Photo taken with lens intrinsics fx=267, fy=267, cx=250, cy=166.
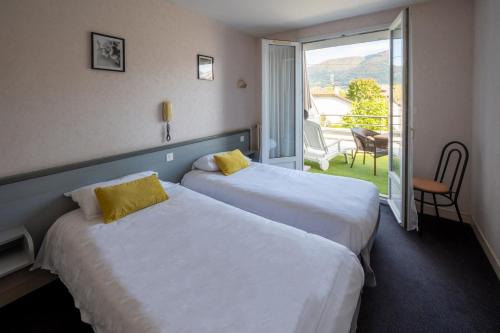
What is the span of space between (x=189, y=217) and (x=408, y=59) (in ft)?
8.57

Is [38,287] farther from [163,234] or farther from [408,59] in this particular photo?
[408,59]

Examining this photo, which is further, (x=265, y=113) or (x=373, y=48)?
(x=373, y=48)

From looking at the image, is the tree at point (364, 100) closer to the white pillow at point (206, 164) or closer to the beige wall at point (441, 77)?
the beige wall at point (441, 77)

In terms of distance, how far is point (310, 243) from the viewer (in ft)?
5.38

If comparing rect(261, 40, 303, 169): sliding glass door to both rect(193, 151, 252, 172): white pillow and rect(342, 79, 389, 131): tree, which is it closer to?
rect(193, 151, 252, 172): white pillow

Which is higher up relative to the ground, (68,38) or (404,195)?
(68,38)

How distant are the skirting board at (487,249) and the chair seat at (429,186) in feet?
1.64

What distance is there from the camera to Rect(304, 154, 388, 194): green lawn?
4922 mm

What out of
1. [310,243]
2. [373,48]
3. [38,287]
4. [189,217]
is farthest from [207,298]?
[373,48]

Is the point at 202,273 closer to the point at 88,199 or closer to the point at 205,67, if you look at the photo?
the point at 88,199

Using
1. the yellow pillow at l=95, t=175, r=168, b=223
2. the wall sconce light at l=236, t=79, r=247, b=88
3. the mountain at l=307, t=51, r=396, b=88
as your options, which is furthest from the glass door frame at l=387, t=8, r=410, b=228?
the mountain at l=307, t=51, r=396, b=88

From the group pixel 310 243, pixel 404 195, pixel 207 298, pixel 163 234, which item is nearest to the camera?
pixel 207 298

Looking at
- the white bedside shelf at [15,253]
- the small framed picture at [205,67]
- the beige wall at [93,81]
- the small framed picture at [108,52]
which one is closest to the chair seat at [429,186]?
the beige wall at [93,81]

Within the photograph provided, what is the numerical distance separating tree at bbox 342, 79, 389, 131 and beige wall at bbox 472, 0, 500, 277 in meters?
3.74
